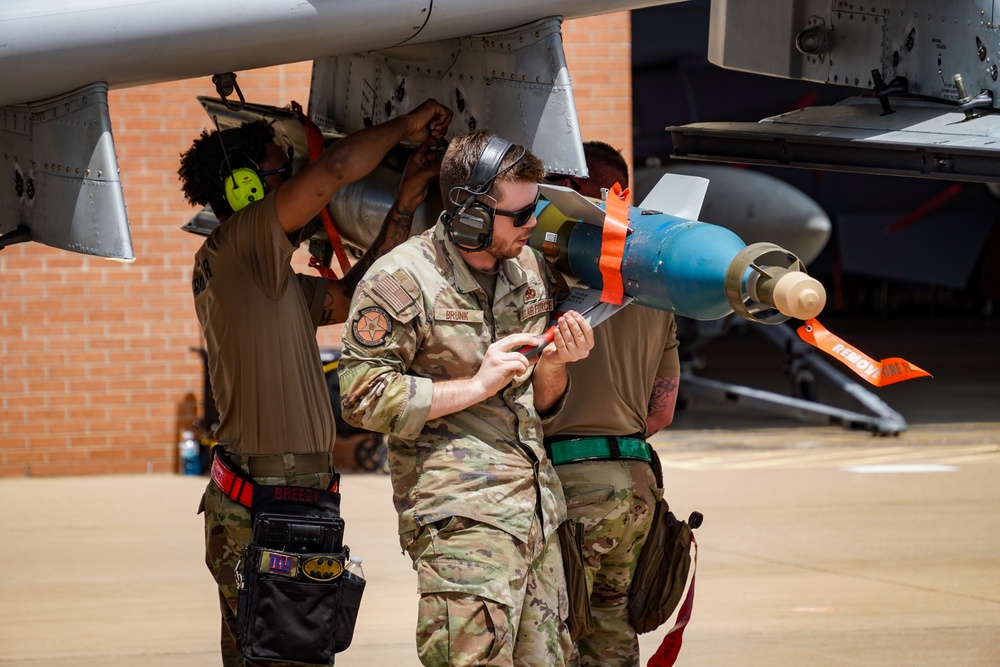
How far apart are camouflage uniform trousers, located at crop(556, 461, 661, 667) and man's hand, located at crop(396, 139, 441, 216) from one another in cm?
99

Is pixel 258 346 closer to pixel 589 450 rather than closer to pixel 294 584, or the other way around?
pixel 294 584

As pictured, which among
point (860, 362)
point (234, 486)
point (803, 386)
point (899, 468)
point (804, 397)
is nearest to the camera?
point (860, 362)

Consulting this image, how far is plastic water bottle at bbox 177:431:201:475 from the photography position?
10.4 metres

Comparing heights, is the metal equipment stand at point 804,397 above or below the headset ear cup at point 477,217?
below

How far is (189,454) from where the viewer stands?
10.4 m

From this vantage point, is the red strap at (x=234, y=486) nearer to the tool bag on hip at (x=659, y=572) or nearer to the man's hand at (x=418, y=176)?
the man's hand at (x=418, y=176)

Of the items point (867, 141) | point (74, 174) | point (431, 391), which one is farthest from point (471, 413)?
point (867, 141)

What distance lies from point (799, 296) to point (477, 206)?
3.01 ft

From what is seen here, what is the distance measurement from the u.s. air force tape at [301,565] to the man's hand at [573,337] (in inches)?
45.4

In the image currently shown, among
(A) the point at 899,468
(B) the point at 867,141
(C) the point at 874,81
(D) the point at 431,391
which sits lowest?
(A) the point at 899,468

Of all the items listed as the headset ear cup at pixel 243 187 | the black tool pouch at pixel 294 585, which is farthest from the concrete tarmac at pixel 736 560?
the headset ear cup at pixel 243 187

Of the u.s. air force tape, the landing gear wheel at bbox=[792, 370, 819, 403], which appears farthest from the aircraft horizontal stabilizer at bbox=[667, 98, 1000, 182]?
the landing gear wheel at bbox=[792, 370, 819, 403]

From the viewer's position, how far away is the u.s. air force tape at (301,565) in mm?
3971

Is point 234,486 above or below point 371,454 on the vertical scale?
above
